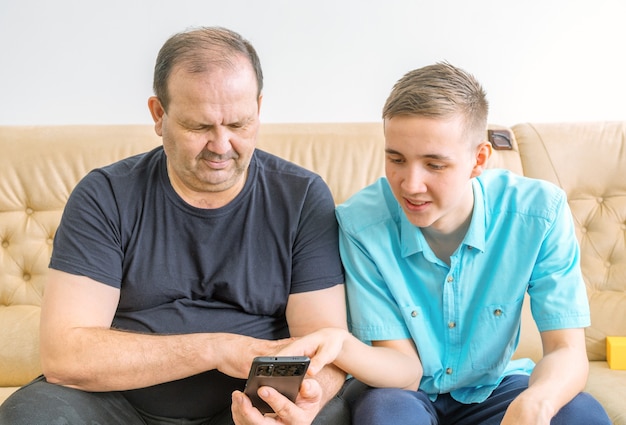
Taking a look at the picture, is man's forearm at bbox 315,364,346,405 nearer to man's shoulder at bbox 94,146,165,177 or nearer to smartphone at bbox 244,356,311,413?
smartphone at bbox 244,356,311,413

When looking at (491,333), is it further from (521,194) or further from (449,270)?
(521,194)

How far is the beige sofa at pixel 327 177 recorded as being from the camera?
2.20m

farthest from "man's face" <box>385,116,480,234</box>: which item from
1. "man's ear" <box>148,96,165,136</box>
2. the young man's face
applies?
"man's ear" <box>148,96,165,136</box>

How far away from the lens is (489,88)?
277 cm

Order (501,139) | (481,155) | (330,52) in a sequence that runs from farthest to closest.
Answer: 1. (330,52)
2. (501,139)
3. (481,155)

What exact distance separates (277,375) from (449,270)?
480mm

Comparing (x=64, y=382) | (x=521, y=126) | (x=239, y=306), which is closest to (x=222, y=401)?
(x=239, y=306)

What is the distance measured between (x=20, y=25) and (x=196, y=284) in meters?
1.36

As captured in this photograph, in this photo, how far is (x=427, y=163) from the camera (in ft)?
5.07

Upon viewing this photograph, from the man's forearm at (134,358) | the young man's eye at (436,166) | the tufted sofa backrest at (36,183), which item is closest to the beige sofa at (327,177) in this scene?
the tufted sofa backrest at (36,183)

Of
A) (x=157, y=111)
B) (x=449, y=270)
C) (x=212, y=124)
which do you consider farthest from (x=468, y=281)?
(x=157, y=111)

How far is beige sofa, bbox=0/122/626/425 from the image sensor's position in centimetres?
220

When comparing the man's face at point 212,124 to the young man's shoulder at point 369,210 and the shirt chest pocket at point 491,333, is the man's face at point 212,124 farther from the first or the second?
the shirt chest pocket at point 491,333

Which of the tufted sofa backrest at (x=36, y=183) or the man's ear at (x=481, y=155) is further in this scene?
the tufted sofa backrest at (x=36, y=183)
